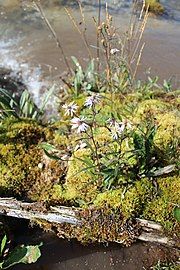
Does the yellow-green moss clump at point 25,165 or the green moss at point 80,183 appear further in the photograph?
the yellow-green moss clump at point 25,165

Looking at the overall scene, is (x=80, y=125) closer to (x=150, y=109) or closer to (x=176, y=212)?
(x=176, y=212)

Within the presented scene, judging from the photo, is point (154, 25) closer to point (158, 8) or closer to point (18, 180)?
point (158, 8)

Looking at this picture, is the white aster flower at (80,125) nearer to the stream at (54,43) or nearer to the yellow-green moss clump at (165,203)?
the yellow-green moss clump at (165,203)

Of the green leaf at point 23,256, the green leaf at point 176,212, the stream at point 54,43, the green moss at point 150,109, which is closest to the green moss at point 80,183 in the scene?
the green leaf at point 23,256

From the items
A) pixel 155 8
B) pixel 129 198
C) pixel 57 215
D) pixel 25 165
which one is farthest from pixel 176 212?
pixel 155 8

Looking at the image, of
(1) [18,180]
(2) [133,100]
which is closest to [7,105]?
(1) [18,180]
